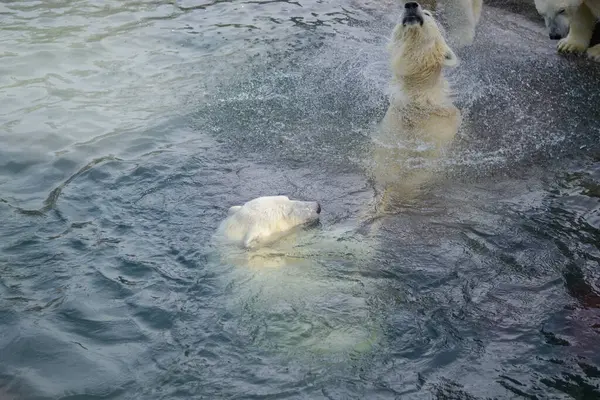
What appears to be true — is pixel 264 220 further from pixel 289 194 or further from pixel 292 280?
pixel 289 194

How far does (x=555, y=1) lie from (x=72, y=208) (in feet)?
19.4

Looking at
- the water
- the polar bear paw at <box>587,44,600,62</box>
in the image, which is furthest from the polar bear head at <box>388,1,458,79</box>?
the polar bear paw at <box>587,44,600,62</box>

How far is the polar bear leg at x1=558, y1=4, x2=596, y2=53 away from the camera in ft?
27.8

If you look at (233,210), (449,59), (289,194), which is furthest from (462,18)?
(233,210)

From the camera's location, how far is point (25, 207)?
5.49 meters

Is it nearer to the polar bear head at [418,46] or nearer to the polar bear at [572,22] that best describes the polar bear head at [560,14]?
the polar bear at [572,22]

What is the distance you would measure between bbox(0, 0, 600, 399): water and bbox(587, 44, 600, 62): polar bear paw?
14.8 inches

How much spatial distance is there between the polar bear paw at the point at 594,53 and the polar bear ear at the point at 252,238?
5.51 meters

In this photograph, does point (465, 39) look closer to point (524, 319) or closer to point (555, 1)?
point (555, 1)

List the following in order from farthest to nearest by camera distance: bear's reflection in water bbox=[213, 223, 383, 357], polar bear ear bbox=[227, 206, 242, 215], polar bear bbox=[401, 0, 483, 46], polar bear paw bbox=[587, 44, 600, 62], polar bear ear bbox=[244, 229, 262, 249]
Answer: polar bear bbox=[401, 0, 483, 46], polar bear paw bbox=[587, 44, 600, 62], polar bear ear bbox=[227, 206, 242, 215], polar bear ear bbox=[244, 229, 262, 249], bear's reflection in water bbox=[213, 223, 383, 357]

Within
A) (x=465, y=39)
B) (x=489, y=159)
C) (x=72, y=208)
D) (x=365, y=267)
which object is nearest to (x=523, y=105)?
(x=489, y=159)

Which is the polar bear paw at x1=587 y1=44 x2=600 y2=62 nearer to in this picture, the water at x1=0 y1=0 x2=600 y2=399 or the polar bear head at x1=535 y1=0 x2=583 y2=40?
the water at x1=0 y1=0 x2=600 y2=399

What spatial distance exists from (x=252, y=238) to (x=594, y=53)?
5.67m

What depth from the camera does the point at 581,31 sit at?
8.51 metres
